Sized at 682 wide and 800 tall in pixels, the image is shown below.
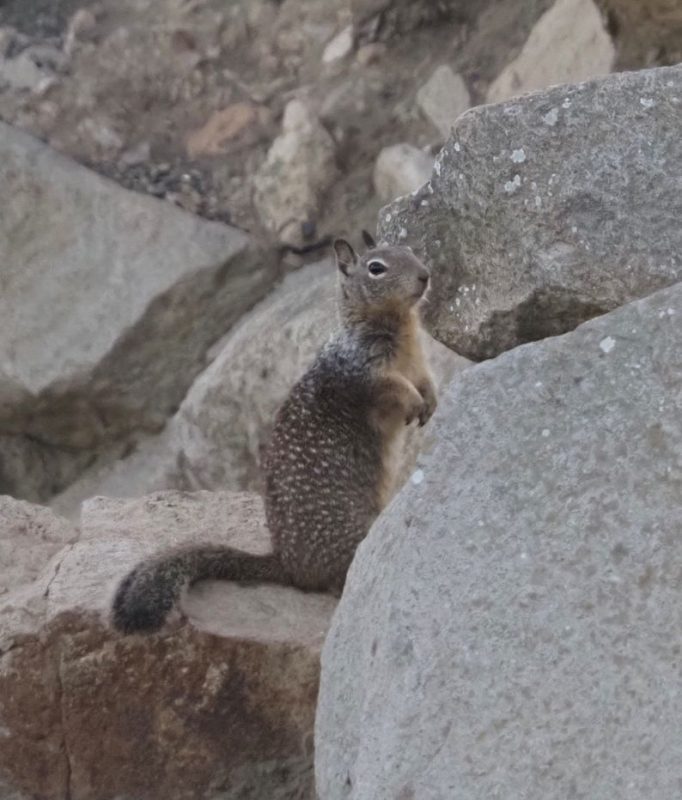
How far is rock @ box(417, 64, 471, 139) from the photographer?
332 inches

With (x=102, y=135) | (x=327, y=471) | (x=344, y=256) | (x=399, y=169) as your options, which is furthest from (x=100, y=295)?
(x=327, y=471)

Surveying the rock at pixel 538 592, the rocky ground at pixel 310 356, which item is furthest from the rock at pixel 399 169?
the rock at pixel 538 592

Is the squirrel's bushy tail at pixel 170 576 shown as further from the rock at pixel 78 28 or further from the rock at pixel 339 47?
the rock at pixel 78 28

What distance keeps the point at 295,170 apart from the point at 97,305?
124 cm

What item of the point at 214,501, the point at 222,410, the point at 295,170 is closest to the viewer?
the point at 214,501

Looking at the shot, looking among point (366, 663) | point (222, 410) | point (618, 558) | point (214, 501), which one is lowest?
point (222, 410)

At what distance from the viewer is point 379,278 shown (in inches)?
207

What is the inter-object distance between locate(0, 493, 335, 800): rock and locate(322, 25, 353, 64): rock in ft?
16.2

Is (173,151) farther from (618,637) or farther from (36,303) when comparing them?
(618,637)

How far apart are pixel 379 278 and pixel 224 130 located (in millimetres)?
4000

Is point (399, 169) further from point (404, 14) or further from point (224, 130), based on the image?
point (224, 130)

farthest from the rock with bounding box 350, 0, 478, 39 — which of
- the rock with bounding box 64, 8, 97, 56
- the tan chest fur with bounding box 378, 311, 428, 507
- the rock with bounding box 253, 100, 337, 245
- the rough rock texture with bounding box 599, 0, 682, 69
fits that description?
the tan chest fur with bounding box 378, 311, 428, 507

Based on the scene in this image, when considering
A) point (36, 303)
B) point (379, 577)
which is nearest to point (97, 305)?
point (36, 303)

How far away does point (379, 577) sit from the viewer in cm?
338
